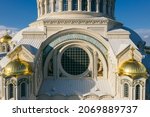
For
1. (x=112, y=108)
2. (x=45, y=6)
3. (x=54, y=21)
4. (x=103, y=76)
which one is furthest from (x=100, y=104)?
(x=45, y=6)

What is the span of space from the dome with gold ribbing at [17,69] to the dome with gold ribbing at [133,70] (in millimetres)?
5465

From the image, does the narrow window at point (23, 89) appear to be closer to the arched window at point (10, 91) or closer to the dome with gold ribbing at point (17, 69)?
the arched window at point (10, 91)

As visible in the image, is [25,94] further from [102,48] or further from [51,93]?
[102,48]

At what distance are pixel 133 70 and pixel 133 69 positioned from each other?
58 millimetres

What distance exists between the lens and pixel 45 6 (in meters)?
20.9

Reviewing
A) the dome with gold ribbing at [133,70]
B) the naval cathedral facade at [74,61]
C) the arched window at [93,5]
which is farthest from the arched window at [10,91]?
the arched window at [93,5]

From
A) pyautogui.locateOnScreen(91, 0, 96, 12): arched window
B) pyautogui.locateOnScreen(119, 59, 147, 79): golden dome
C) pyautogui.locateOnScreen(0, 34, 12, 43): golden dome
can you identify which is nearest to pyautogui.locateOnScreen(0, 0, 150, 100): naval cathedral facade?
pyautogui.locateOnScreen(119, 59, 147, 79): golden dome

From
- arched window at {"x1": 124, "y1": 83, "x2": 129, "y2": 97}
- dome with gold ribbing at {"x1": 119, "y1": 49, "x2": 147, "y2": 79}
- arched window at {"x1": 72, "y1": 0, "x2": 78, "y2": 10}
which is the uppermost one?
arched window at {"x1": 72, "y1": 0, "x2": 78, "y2": 10}

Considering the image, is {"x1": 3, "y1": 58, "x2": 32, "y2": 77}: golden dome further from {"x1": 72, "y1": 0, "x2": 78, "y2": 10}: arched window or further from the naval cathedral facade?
{"x1": 72, "y1": 0, "x2": 78, "y2": 10}: arched window

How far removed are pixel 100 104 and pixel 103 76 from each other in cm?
794

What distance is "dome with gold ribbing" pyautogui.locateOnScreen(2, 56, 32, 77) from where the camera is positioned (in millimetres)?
15422

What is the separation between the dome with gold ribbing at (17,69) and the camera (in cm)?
1542

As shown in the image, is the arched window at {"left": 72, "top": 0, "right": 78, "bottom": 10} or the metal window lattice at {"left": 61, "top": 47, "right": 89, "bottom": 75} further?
the arched window at {"left": 72, "top": 0, "right": 78, "bottom": 10}

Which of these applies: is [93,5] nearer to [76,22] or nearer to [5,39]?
[76,22]
